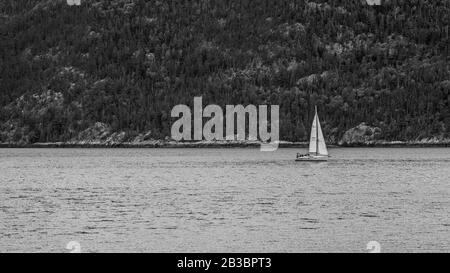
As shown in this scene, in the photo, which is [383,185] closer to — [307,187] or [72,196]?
[307,187]

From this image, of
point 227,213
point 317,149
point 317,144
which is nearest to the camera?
point 227,213

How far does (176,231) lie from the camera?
71938mm

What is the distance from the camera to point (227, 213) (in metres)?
85.8

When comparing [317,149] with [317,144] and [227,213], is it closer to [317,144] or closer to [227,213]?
[317,144]

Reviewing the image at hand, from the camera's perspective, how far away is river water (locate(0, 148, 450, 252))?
6538cm

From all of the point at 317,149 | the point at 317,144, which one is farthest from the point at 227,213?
the point at 317,149

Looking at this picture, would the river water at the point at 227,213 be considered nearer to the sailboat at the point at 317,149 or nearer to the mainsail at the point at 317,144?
the mainsail at the point at 317,144

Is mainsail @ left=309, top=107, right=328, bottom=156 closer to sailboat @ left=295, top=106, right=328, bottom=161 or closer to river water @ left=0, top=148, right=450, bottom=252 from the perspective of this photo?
sailboat @ left=295, top=106, right=328, bottom=161

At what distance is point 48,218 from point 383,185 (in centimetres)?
5716

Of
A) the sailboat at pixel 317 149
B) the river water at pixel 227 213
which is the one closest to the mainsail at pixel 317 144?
the sailboat at pixel 317 149

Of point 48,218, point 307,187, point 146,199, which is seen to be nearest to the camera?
point 48,218

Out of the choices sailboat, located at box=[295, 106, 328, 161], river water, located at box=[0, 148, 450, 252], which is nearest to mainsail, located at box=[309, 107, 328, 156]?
sailboat, located at box=[295, 106, 328, 161]

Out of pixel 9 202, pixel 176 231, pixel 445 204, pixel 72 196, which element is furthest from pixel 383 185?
pixel 176 231
